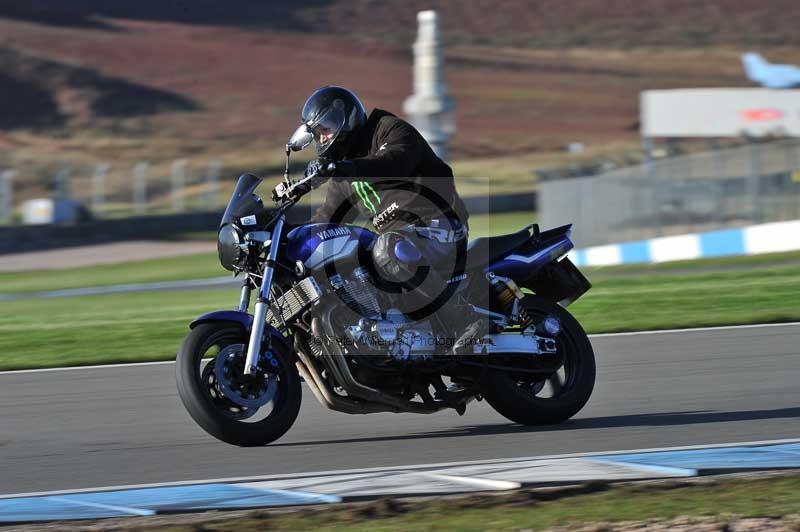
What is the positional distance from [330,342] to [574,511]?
67.1 inches

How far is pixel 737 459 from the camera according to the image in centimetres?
602

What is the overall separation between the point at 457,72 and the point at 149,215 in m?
46.3

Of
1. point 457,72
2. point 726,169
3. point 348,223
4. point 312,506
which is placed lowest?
point 312,506

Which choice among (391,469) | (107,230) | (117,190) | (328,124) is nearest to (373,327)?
(391,469)

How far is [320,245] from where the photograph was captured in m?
6.50

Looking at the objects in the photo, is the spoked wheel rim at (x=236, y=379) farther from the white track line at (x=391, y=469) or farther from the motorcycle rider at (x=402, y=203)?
the motorcycle rider at (x=402, y=203)

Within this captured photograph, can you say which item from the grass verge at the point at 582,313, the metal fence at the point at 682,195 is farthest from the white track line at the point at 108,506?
the metal fence at the point at 682,195

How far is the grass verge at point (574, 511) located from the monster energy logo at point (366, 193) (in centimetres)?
189

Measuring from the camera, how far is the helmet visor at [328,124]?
21.7 feet

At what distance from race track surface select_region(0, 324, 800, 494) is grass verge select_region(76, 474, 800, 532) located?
0.82 meters

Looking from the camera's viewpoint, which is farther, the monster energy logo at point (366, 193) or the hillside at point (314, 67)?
the hillside at point (314, 67)

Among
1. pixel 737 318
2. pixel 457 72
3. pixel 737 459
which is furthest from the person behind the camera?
pixel 457 72

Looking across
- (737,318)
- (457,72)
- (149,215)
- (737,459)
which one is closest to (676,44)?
(457,72)

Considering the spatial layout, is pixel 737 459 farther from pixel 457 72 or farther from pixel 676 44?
pixel 676 44
